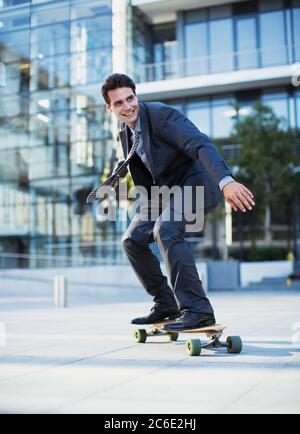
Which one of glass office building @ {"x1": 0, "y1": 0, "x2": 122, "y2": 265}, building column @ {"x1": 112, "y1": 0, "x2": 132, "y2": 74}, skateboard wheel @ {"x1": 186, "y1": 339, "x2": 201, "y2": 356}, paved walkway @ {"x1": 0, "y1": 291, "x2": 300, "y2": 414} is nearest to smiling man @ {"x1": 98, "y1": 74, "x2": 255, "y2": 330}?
skateboard wheel @ {"x1": 186, "y1": 339, "x2": 201, "y2": 356}

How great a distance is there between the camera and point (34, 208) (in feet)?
80.0

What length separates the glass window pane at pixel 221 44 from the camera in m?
22.4

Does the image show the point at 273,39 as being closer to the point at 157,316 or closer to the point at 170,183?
the point at 170,183

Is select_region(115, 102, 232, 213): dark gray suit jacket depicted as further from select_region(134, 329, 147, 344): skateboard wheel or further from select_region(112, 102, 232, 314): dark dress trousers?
select_region(134, 329, 147, 344): skateboard wheel

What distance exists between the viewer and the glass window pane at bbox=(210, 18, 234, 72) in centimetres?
2241

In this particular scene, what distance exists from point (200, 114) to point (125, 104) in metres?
19.8

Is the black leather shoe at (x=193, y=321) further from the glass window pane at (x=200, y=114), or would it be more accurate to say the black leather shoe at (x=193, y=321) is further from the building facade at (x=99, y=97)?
the glass window pane at (x=200, y=114)

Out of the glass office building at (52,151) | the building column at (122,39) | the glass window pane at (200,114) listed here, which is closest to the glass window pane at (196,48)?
the glass window pane at (200,114)

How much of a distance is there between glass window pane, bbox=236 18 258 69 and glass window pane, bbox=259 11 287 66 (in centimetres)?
32

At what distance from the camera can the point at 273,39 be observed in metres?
22.1

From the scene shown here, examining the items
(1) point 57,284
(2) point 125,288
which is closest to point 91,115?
(2) point 125,288

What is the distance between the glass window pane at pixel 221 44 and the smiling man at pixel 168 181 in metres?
19.6

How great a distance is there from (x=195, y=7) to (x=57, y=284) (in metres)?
16.6

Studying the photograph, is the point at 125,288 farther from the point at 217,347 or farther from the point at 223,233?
the point at 217,347
